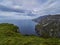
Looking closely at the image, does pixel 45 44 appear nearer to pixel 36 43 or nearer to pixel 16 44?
pixel 36 43

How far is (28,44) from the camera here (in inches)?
3228

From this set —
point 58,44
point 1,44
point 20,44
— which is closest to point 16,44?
point 20,44

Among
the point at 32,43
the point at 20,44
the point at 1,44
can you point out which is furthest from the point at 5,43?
the point at 32,43

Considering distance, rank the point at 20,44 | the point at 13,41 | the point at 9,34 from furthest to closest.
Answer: the point at 9,34
the point at 13,41
the point at 20,44

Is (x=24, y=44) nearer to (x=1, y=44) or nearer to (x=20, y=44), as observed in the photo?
(x=20, y=44)

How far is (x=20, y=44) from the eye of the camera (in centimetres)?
8419

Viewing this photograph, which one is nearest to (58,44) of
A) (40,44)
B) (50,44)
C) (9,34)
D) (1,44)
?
(50,44)

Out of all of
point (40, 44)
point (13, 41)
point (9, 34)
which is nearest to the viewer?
point (40, 44)

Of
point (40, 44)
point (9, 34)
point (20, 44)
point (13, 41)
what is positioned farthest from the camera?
point (9, 34)

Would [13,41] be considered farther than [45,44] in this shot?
Yes

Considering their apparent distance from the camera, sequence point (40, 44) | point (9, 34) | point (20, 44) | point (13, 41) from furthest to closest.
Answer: point (9, 34)
point (13, 41)
point (20, 44)
point (40, 44)

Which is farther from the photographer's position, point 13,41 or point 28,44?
point 13,41

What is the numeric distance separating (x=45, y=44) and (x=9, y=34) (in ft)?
158

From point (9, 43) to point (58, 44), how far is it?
91.1ft
